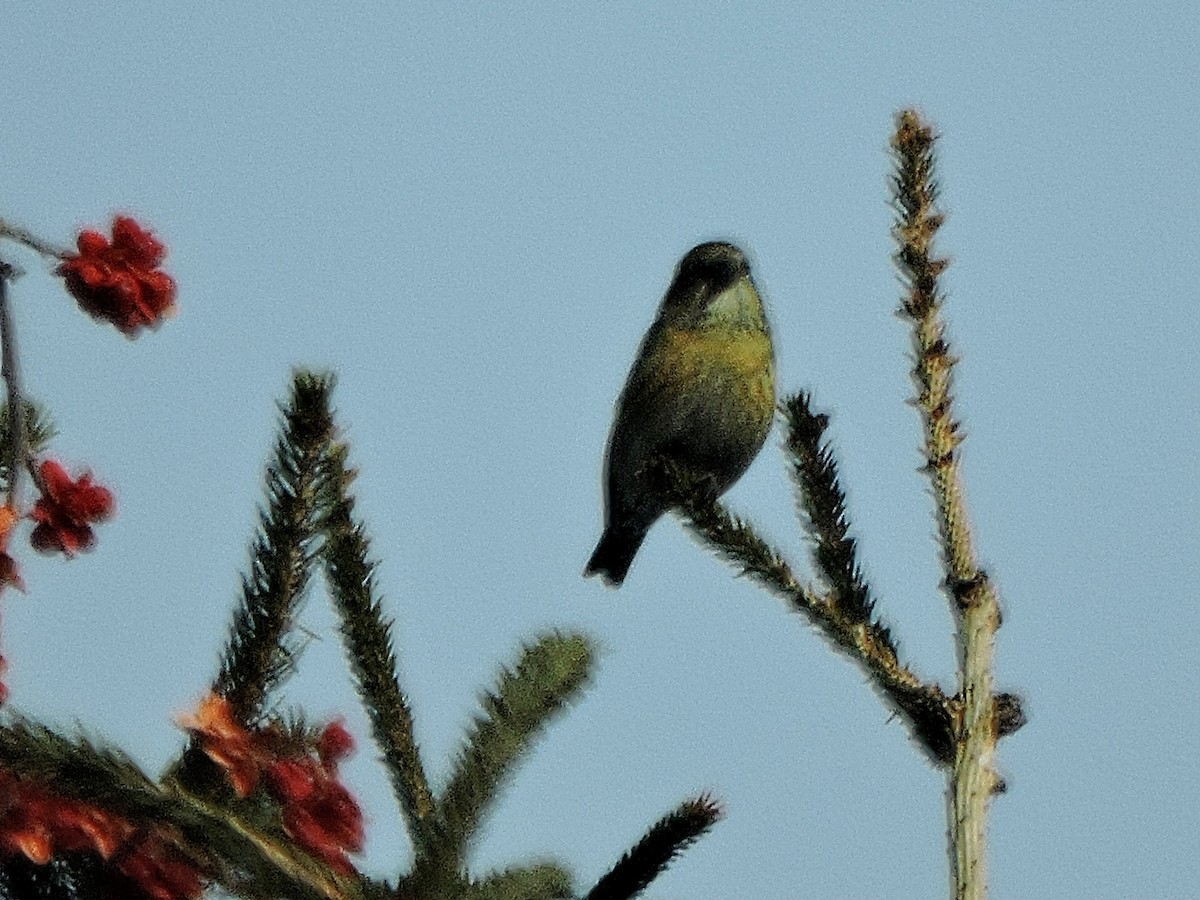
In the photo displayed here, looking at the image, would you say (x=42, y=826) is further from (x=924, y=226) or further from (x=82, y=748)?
(x=924, y=226)

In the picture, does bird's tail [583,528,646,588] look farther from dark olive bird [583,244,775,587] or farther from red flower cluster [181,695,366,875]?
red flower cluster [181,695,366,875]

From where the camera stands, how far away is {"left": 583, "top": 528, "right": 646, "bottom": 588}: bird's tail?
7.72m

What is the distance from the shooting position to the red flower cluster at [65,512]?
2.24m

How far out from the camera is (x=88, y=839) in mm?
1693

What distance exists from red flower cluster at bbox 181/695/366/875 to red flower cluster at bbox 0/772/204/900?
0.12 m

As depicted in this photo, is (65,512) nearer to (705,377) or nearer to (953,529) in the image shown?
(953,529)

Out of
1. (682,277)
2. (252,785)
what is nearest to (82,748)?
(252,785)

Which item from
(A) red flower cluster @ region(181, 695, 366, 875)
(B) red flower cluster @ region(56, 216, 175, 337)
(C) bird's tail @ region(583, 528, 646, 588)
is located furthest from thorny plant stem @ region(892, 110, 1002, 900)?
(C) bird's tail @ region(583, 528, 646, 588)

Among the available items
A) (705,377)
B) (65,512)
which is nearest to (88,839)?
(65,512)

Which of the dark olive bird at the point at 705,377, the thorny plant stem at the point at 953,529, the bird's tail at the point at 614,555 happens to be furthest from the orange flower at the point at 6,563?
the bird's tail at the point at 614,555

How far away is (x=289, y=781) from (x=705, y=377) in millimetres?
5256

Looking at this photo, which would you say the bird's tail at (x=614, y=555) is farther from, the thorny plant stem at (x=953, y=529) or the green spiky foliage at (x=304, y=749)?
the green spiky foliage at (x=304, y=749)

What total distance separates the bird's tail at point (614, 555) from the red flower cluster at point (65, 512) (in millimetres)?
5485

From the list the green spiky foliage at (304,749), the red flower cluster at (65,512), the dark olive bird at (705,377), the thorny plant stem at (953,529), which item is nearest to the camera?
the green spiky foliage at (304,749)
